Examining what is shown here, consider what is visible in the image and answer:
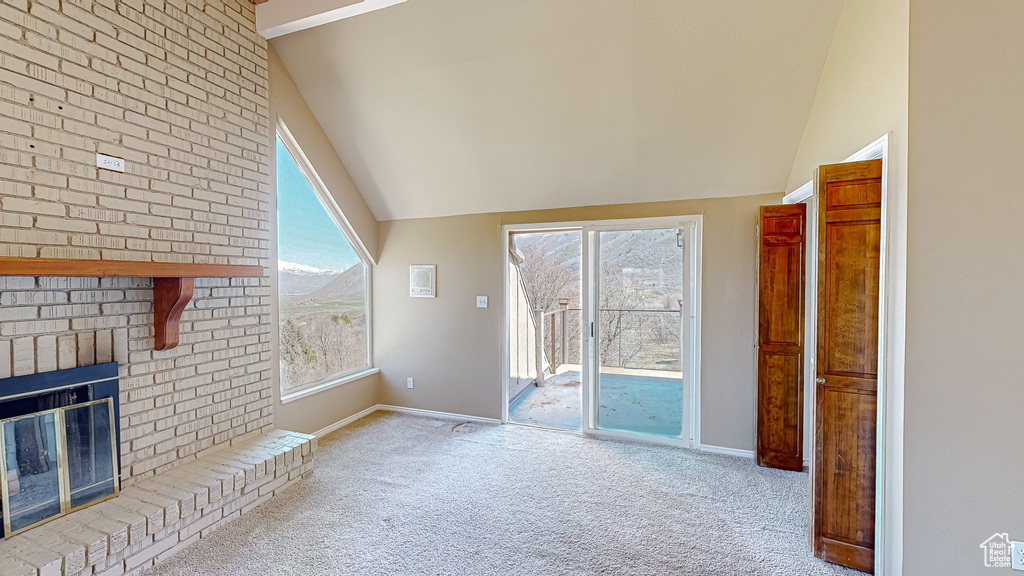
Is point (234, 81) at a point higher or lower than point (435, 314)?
higher

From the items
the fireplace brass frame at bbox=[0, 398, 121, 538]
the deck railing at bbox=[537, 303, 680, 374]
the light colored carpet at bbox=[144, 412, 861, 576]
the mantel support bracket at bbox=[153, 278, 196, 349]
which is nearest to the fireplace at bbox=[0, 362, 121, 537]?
the fireplace brass frame at bbox=[0, 398, 121, 538]

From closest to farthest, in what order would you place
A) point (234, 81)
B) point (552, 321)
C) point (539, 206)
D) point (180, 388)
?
point (180, 388)
point (234, 81)
point (539, 206)
point (552, 321)

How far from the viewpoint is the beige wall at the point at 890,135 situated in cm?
170

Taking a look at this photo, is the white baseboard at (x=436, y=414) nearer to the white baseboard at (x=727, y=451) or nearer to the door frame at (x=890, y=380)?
the white baseboard at (x=727, y=451)

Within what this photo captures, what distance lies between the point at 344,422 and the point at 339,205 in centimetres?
213

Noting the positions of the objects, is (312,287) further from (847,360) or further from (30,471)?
(847,360)

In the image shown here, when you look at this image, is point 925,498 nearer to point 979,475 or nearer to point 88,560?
point 979,475

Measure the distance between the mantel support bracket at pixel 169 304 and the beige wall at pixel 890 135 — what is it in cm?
350

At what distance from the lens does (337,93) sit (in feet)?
10.8

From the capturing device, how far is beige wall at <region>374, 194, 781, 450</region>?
3.28 metres

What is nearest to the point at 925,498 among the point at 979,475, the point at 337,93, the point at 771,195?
the point at 979,475

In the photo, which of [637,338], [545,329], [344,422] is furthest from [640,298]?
[344,422]

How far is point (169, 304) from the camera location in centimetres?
224

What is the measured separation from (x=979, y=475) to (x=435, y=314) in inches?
150
